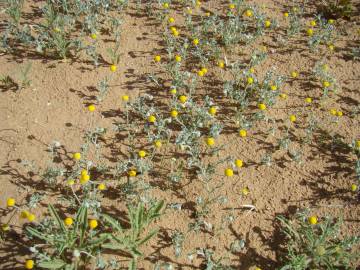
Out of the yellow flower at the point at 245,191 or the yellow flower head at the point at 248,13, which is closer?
the yellow flower at the point at 245,191

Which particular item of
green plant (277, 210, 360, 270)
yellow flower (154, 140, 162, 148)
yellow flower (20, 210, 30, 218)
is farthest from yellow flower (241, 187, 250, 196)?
yellow flower (20, 210, 30, 218)

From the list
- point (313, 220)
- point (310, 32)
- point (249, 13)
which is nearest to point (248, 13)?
point (249, 13)

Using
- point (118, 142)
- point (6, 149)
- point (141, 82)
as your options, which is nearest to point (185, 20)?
point (141, 82)

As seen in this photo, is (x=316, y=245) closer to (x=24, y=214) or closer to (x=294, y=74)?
(x=294, y=74)

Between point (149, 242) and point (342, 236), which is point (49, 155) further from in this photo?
point (342, 236)

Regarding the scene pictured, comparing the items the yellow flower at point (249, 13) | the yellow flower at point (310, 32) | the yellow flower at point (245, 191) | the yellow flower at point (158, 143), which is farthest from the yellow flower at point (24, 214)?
the yellow flower at point (310, 32)

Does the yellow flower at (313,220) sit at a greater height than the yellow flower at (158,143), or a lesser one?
lesser

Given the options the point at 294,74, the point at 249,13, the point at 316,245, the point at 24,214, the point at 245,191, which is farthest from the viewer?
the point at 249,13

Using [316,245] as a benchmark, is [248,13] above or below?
above

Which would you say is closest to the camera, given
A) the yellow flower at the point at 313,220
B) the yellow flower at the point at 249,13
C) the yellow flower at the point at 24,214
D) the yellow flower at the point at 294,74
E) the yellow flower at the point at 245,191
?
the yellow flower at the point at 24,214

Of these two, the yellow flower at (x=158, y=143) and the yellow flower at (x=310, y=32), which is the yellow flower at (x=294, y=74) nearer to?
the yellow flower at (x=310, y=32)

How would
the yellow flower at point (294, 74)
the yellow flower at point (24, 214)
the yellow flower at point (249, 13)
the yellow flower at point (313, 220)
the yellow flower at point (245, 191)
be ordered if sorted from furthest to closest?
the yellow flower at point (249, 13) → the yellow flower at point (294, 74) → the yellow flower at point (245, 191) → the yellow flower at point (313, 220) → the yellow flower at point (24, 214)

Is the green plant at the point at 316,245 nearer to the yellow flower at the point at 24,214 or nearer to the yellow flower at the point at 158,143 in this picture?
the yellow flower at the point at 158,143

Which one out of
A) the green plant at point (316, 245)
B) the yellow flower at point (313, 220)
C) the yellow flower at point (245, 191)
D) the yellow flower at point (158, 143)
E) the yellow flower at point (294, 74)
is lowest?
the green plant at point (316, 245)
